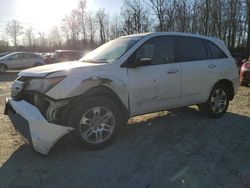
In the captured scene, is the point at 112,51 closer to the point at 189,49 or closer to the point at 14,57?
the point at 189,49

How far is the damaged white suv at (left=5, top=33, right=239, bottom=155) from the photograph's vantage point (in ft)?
14.4

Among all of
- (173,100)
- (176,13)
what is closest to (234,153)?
(173,100)

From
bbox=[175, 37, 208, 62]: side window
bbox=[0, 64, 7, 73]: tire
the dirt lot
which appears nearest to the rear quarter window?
bbox=[175, 37, 208, 62]: side window

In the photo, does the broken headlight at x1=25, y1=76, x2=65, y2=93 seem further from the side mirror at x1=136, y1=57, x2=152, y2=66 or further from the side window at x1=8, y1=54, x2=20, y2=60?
the side window at x1=8, y1=54, x2=20, y2=60

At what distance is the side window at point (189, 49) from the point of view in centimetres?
586

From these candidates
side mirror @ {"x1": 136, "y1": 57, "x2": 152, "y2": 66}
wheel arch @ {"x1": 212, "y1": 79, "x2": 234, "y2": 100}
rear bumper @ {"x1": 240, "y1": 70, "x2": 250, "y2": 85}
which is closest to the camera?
side mirror @ {"x1": 136, "y1": 57, "x2": 152, "y2": 66}

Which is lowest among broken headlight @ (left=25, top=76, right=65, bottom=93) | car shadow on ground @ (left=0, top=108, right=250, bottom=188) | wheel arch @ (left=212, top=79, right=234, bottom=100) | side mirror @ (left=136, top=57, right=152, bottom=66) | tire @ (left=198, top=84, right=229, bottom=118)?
car shadow on ground @ (left=0, top=108, right=250, bottom=188)

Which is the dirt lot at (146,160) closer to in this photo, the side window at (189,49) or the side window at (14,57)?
the side window at (189,49)

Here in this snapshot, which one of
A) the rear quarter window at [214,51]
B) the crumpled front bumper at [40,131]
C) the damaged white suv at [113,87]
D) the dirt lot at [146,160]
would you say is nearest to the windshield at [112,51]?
the damaged white suv at [113,87]

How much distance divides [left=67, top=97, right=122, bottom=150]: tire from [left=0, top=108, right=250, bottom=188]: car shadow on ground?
0.58ft

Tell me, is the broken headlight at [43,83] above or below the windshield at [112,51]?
below

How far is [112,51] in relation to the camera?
5.55 meters

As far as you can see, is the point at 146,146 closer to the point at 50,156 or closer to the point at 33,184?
the point at 50,156

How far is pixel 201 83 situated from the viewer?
6113 millimetres
